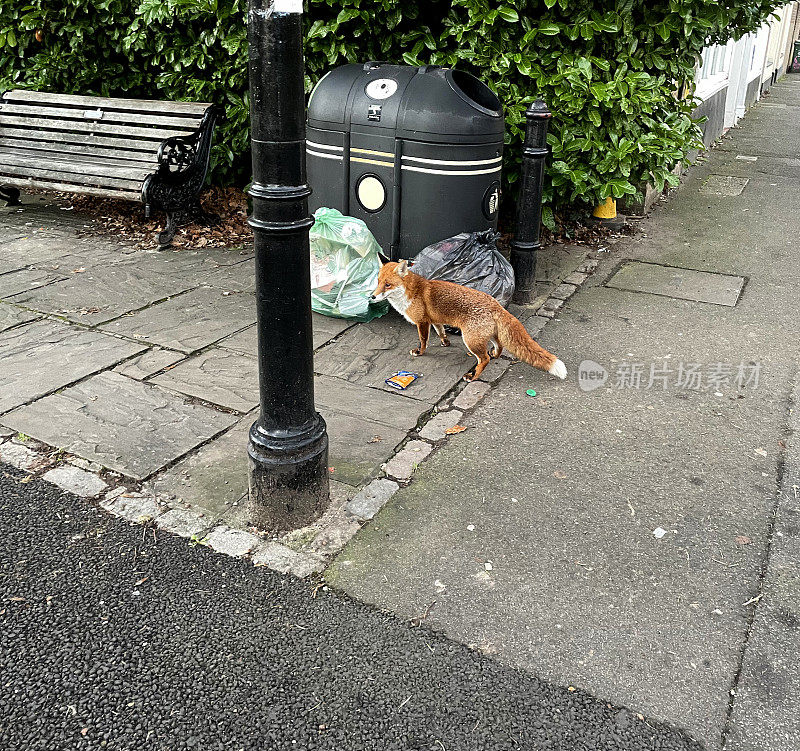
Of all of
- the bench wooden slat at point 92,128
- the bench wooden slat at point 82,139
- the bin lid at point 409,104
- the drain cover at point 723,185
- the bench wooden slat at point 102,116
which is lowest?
the drain cover at point 723,185

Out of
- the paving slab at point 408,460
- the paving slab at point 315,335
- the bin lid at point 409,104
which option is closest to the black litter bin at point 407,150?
the bin lid at point 409,104

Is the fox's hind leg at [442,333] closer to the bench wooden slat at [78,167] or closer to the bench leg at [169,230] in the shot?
the bench leg at [169,230]

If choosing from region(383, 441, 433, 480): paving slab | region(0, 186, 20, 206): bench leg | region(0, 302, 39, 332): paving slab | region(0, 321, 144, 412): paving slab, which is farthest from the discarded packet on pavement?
region(0, 186, 20, 206): bench leg

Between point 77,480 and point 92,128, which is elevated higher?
point 92,128

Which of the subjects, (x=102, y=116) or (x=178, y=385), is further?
(x=102, y=116)

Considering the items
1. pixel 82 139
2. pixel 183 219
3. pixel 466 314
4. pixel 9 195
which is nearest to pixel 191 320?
pixel 466 314

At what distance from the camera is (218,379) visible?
4.30 metres

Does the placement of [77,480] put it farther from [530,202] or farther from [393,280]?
[530,202]

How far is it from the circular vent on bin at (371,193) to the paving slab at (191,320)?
3.52 feet

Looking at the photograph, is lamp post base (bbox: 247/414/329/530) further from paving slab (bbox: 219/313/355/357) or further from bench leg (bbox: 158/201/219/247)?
bench leg (bbox: 158/201/219/247)

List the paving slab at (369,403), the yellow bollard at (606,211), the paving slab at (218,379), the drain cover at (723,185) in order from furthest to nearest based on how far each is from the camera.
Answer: the drain cover at (723,185), the yellow bollard at (606,211), the paving slab at (218,379), the paving slab at (369,403)

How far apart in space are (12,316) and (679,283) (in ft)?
16.2

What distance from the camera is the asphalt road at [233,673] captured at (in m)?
2.22

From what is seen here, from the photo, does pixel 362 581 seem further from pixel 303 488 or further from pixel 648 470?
pixel 648 470
